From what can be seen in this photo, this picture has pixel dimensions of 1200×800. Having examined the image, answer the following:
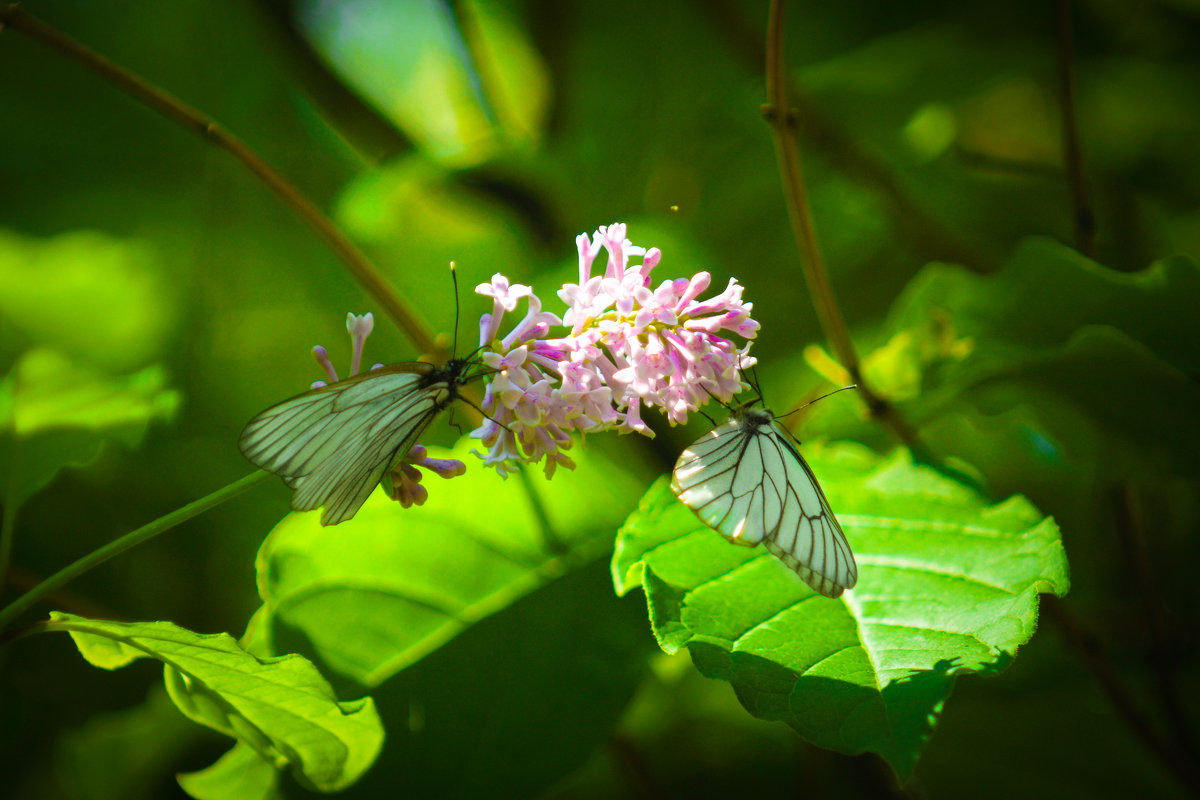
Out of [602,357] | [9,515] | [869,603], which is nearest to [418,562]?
[602,357]

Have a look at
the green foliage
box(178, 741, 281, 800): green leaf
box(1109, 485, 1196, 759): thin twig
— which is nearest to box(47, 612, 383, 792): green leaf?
box(178, 741, 281, 800): green leaf

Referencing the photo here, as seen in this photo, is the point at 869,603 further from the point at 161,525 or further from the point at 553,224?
the point at 553,224

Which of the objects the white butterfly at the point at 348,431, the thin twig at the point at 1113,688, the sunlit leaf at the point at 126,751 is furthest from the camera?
the sunlit leaf at the point at 126,751

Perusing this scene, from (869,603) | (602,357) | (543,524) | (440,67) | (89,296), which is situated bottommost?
(869,603)

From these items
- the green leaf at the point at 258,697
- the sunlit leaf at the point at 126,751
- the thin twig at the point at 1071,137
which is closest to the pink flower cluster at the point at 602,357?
the green leaf at the point at 258,697

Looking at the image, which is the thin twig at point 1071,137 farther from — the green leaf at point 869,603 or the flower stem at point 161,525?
the flower stem at point 161,525

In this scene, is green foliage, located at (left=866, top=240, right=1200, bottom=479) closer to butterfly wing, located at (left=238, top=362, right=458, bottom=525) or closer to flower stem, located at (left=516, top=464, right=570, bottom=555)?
flower stem, located at (left=516, top=464, right=570, bottom=555)
